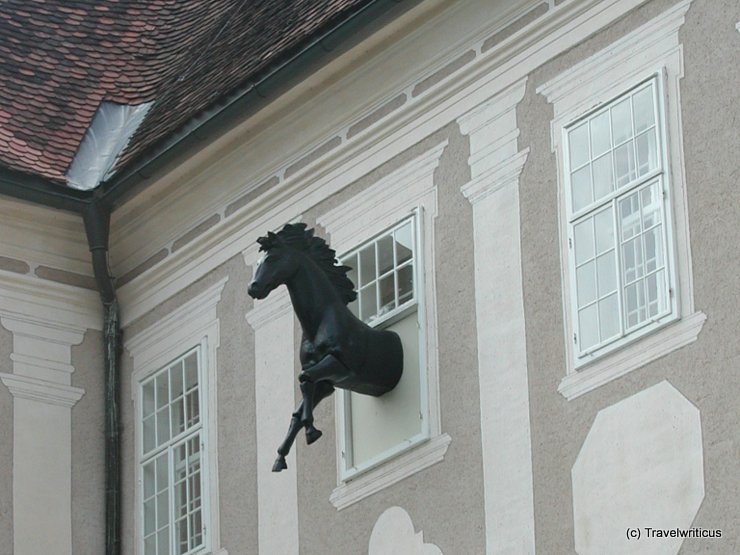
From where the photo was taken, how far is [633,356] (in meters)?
12.6

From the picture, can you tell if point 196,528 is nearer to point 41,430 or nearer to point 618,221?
point 41,430

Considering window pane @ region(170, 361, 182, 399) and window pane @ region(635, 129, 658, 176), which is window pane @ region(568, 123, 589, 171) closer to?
window pane @ region(635, 129, 658, 176)

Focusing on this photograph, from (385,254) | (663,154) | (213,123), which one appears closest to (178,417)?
(213,123)

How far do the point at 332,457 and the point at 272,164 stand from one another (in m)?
2.24

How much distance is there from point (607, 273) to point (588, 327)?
A: 0.98 ft

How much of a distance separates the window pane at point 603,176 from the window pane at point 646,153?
0.22 meters

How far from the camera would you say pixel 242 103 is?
1588 centimetres

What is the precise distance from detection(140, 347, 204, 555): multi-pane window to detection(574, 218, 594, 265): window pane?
3.81 m

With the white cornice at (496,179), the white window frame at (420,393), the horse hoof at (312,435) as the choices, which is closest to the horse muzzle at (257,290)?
the horse hoof at (312,435)

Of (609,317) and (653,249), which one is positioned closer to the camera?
(653,249)

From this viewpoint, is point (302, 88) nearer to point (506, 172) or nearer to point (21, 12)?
point (506, 172)

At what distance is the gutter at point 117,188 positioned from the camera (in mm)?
15523

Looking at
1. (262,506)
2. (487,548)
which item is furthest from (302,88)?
(487,548)

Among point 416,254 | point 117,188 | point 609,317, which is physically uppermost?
point 117,188
